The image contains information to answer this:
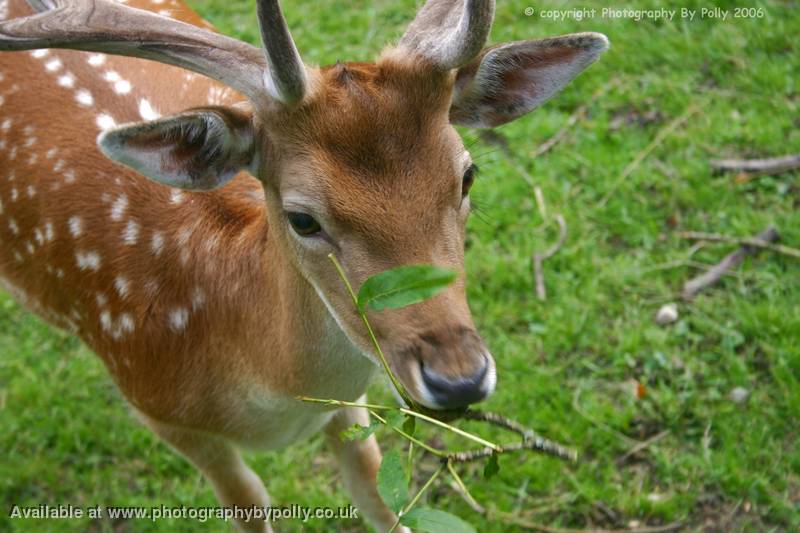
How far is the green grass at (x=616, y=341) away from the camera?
3998 mm

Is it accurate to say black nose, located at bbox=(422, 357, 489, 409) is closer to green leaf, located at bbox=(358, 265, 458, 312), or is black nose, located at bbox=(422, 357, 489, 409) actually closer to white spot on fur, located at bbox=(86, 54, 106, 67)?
green leaf, located at bbox=(358, 265, 458, 312)

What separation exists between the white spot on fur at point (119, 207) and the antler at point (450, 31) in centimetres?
126

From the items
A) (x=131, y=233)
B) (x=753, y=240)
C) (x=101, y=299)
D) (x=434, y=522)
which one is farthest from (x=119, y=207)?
(x=753, y=240)

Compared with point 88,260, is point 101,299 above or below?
below

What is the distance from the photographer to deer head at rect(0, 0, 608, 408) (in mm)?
2371

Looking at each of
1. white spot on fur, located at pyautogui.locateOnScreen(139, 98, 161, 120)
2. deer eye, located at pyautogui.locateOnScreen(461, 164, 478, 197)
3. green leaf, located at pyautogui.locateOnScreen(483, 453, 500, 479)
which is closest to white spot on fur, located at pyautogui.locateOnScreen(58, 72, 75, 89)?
white spot on fur, located at pyautogui.locateOnScreen(139, 98, 161, 120)

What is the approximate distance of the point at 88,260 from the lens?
3.48m

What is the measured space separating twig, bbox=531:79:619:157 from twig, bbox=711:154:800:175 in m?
0.82

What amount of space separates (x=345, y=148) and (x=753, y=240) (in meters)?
2.84

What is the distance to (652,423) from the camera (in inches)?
164

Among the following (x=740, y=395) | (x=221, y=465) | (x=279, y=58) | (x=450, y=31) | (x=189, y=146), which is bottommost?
(x=740, y=395)

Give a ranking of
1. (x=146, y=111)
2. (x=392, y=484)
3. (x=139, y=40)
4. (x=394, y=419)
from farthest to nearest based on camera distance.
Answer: (x=146, y=111) → (x=139, y=40) → (x=394, y=419) → (x=392, y=484)

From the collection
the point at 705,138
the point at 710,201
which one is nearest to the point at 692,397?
the point at 710,201

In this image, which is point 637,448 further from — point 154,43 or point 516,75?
point 154,43
